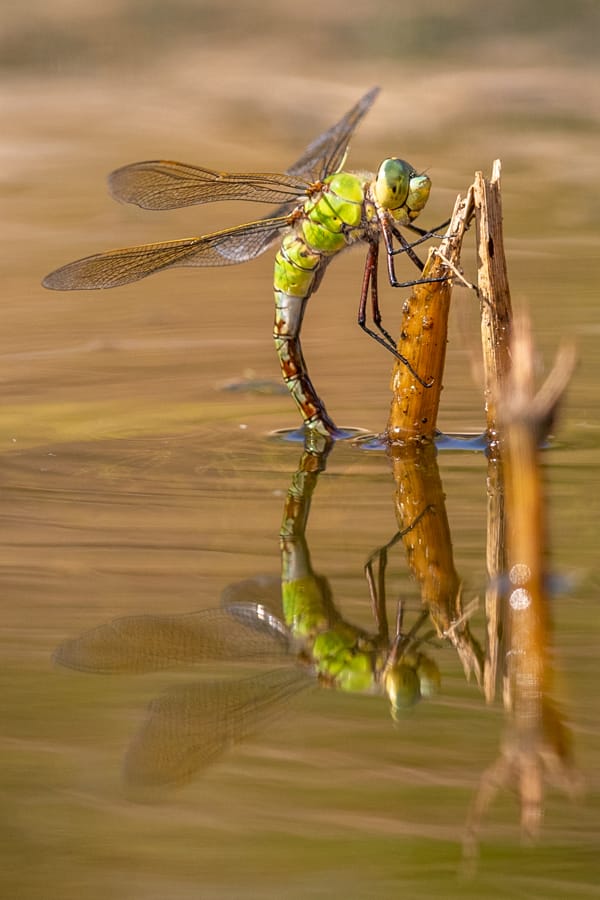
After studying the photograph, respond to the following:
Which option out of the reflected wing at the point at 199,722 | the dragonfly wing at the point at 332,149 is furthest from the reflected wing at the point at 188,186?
the reflected wing at the point at 199,722

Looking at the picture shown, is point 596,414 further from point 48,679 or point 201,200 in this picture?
point 48,679

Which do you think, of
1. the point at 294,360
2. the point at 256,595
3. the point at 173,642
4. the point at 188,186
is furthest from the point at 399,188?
the point at 173,642

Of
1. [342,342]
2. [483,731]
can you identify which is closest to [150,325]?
[342,342]

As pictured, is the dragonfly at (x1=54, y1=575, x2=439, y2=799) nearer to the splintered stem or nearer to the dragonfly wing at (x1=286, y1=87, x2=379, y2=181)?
the splintered stem

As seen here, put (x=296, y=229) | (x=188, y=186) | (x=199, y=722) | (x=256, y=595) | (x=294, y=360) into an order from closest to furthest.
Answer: (x=199, y=722) < (x=256, y=595) < (x=296, y=229) < (x=294, y=360) < (x=188, y=186)

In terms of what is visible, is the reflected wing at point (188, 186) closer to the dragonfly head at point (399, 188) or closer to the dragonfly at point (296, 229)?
the dragonfly at point (296, 229)

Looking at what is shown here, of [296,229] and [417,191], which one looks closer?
[417,191]

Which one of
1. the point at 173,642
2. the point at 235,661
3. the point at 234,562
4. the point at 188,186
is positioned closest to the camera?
the point at 235,661

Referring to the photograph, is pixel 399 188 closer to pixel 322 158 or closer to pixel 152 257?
pixel 322 158
